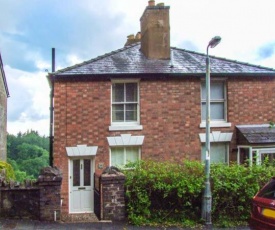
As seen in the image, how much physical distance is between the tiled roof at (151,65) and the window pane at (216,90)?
25.8 inches

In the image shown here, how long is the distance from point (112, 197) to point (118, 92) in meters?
7.04

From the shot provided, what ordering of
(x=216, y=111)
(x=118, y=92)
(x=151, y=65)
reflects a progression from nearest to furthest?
(x=118, y=92), (x=151, y=65), (x=216, y=111)

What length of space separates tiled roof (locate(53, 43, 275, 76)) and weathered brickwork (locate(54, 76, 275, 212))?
41 cm

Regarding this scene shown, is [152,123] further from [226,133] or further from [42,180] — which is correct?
[42,180]

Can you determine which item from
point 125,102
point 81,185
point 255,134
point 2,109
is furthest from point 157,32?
point 2,109

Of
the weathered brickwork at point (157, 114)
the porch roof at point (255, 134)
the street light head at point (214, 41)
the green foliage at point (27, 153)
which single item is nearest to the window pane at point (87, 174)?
the weathered brickwork at point (157, 114)

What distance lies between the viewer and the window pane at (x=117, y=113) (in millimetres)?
16391

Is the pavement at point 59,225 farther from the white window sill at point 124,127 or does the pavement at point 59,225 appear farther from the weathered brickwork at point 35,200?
the white window sill at point 124,127

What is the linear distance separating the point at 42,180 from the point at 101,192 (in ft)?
5.21

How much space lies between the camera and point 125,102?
647 inches

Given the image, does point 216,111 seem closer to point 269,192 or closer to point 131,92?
point 131,92

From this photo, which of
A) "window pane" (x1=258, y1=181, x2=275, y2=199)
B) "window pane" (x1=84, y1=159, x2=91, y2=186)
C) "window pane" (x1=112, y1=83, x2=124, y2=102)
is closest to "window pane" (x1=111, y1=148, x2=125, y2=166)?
"window pane" (x1=84, y1=159, x2=91, y2=186)

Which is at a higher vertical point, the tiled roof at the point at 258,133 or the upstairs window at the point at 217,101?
the upstairs window at the point at 217,101

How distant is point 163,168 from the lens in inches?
427
